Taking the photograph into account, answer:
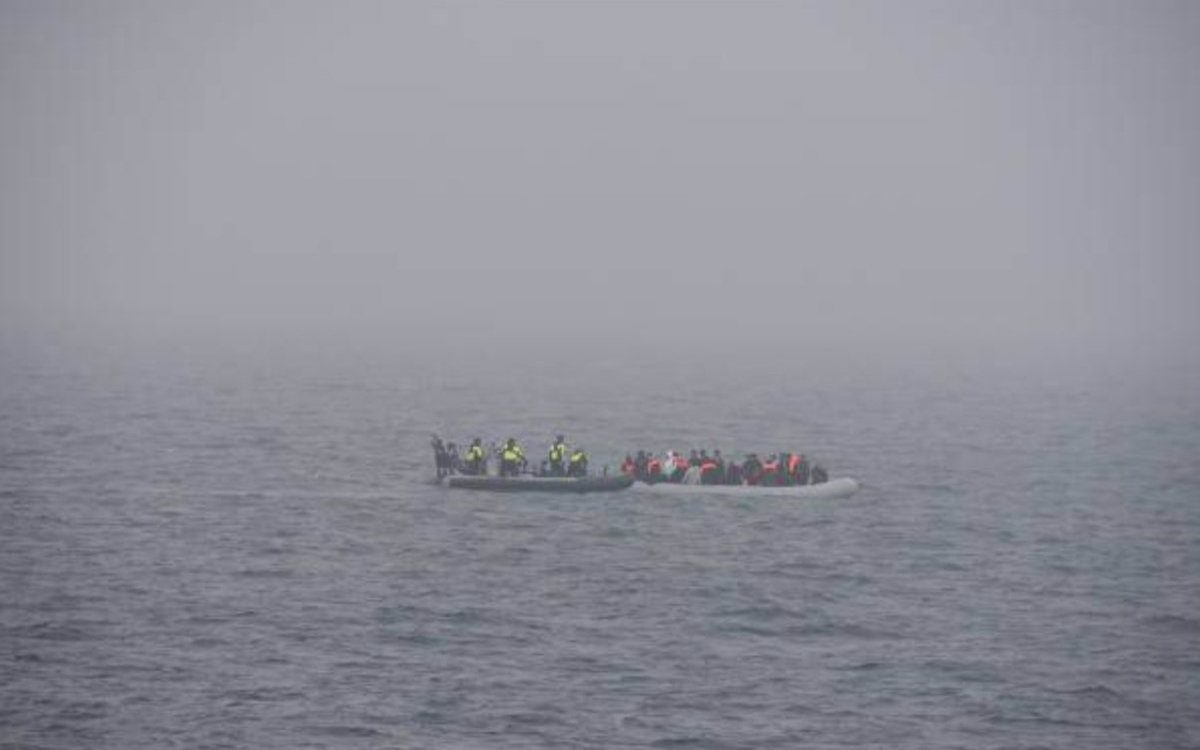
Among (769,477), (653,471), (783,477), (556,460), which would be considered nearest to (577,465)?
(556,460)

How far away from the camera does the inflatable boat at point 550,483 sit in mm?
68438

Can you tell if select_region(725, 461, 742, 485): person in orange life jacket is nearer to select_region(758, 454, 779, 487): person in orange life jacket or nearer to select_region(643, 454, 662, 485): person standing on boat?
select_region(758, 454, 779, 487): person in orange life jacket

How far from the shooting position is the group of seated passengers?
68.9 m

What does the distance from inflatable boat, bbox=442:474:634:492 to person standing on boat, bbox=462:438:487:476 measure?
1.95ft

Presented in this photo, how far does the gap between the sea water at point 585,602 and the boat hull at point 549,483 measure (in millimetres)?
547

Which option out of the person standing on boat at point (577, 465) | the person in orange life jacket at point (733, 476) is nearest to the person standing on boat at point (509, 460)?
the person standing on boat at point (577, 465)

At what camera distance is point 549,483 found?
2699 inches

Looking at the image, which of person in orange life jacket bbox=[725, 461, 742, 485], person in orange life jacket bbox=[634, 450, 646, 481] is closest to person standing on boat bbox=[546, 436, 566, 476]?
person in orange life jacket bbox=[634, 450, 646, 481]

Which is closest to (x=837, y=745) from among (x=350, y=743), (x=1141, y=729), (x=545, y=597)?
(x=1141, y=729)

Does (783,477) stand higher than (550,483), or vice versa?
(783,477)

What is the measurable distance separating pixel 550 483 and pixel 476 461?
323 centimetres

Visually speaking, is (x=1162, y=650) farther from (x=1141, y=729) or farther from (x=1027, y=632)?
(x=1141, y=729)

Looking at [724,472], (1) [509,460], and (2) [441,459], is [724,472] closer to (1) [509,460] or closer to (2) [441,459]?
(1) [509,460]

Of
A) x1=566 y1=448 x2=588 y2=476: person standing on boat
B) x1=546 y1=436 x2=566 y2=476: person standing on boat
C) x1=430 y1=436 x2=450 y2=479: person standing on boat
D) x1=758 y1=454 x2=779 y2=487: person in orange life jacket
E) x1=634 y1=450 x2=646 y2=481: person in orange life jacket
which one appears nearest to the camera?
x1=758 y1=454 x2=779 y2=487: person in orange life jacket
